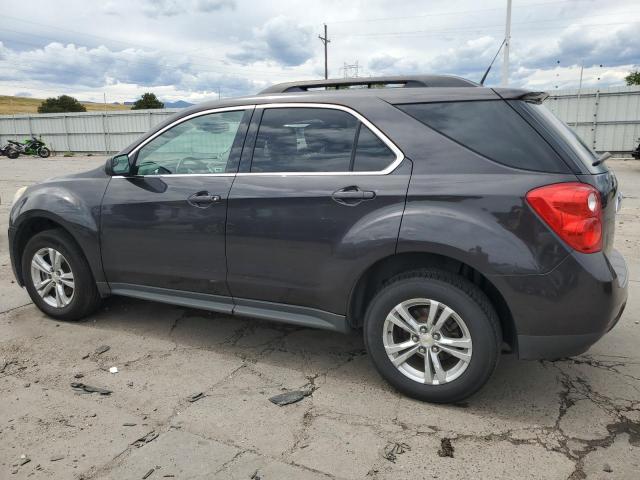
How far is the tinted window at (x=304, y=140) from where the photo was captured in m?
3.11

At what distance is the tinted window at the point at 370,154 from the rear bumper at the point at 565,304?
89cm

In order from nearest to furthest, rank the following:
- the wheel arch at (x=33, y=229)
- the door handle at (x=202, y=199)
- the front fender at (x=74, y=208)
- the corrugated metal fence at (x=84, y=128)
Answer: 1. the door handle at (x=202, y=199)
2. the front fender at (x=74, y=208)
3. the wheel arch at (x=33, y=229)
4. the corrugated metal fence at (x=84, y=128)

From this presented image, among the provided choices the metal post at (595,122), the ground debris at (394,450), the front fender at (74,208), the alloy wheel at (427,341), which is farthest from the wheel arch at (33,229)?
the metal post at (595,122)

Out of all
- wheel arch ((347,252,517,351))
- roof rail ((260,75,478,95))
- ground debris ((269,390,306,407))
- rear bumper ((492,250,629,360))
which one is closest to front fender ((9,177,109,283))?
roof rail ((260,75,478,95))

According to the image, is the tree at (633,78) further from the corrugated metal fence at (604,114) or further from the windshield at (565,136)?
the windshield at (565,136)

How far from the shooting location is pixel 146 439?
266 centimetres

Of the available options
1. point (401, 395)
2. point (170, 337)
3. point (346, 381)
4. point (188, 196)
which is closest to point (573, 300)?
point (401, 395)

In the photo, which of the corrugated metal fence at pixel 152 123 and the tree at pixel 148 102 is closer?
the corrugated metal fence at pixel 152 123

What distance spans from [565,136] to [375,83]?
3.83 feet

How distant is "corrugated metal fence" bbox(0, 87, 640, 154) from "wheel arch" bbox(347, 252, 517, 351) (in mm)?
15551

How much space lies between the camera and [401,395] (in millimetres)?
3076

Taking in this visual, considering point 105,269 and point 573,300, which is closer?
point 573,300

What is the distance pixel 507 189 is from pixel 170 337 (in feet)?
8.78

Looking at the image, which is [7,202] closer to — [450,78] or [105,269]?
[105,269]
